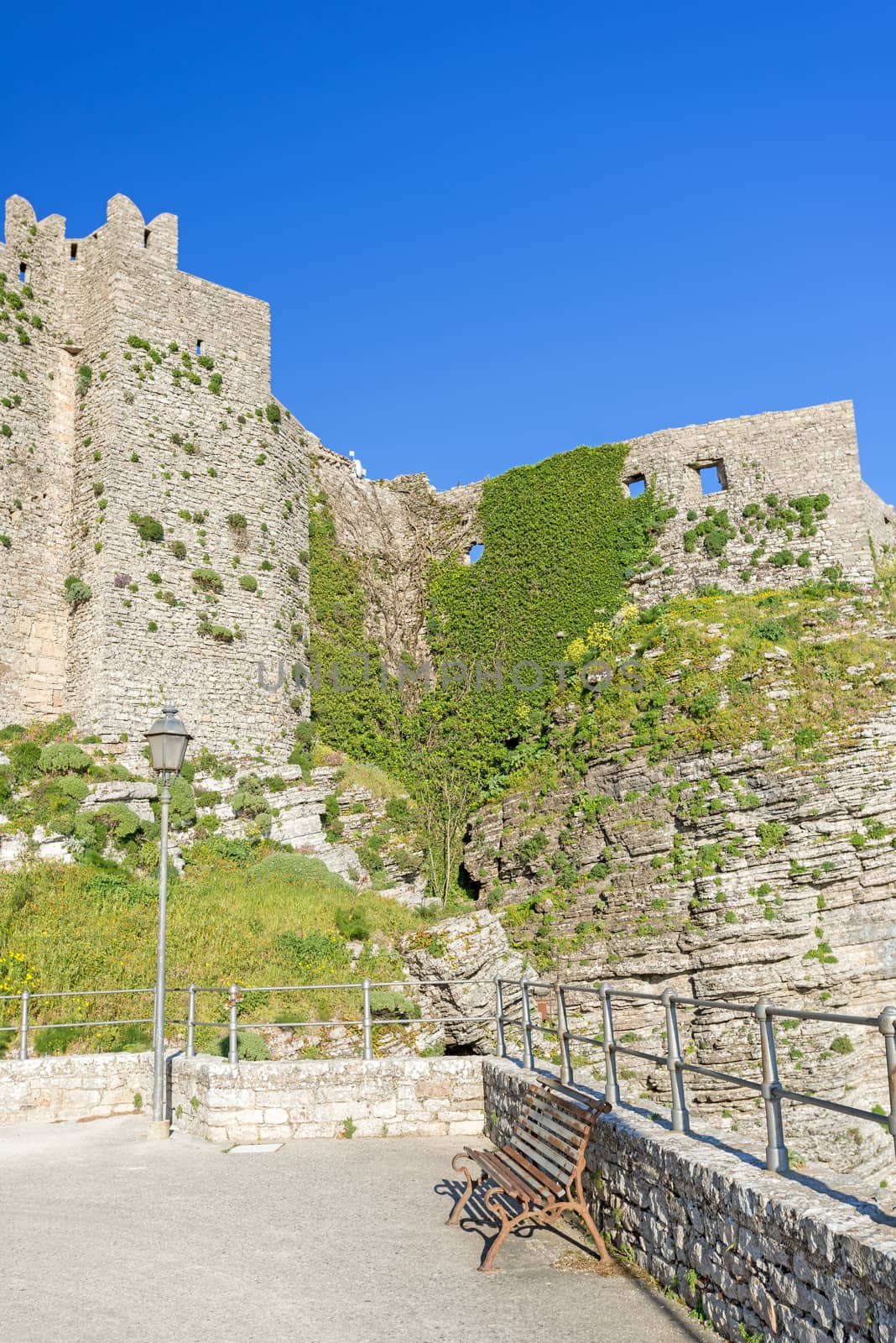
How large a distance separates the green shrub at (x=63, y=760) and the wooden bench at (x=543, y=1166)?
51.0 feet

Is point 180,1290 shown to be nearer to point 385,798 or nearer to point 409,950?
point 409,950

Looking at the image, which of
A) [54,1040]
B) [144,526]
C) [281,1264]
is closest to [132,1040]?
[54,1040]

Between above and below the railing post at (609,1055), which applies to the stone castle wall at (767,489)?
above

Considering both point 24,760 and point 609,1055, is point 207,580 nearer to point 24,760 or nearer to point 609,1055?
point 24,760

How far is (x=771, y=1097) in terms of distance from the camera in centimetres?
498

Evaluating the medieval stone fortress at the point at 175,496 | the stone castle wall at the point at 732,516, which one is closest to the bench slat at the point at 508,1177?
the medieval stone fortress at the point at 175,496

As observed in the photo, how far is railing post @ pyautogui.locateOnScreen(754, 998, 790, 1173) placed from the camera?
495 centimetres

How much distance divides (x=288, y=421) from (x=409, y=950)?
16.1 m

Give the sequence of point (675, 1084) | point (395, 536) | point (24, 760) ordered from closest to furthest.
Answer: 1. point (675, 1084)
2. point (24, 760)
3. point (395, 536)

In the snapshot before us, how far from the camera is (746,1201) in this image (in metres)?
4.77

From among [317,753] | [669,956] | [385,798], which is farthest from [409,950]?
[317,753]

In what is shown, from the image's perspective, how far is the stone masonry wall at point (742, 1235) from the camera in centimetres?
395

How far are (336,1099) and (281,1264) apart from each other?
427cm

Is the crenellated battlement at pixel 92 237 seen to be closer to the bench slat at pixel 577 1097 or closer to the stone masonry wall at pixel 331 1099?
the stone masonry wall at pixel 331 1099
